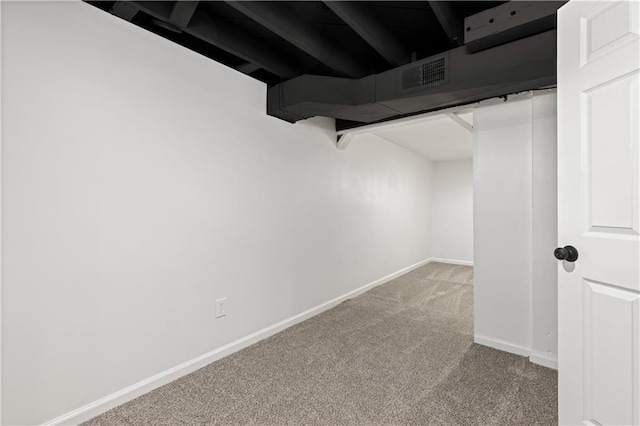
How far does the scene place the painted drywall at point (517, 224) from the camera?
86.2 inches

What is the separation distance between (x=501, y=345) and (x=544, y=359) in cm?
30

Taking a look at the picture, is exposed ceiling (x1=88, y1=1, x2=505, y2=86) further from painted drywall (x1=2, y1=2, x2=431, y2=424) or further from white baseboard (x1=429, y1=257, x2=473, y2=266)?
white baseboard (x1=429, y1=257, x2=473, y2=266)

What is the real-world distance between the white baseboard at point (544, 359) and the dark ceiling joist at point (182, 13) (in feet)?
10.9

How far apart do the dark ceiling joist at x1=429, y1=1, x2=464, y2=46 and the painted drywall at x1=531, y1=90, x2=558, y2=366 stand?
31.3 inches

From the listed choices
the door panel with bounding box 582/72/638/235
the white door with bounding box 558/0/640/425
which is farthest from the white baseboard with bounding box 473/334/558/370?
the door panel with bounding box 582/72/638/235

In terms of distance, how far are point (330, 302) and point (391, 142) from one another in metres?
2.77

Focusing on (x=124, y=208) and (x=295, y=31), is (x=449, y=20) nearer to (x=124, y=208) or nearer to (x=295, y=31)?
(x=295, y=31)

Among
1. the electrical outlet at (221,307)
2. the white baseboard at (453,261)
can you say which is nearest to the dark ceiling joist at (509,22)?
the electrical outlet at (221,307)

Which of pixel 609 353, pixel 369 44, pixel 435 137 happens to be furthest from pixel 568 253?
pixel 435 137

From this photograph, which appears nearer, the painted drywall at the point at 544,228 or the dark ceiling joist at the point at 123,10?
the dark ceiling joist at the point at 123,10

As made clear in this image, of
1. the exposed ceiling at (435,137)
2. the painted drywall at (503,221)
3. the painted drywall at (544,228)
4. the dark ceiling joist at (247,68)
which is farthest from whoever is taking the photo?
the exposed ceiling at (435,137)

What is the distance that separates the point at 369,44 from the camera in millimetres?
2146

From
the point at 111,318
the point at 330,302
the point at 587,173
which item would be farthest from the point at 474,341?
the point at 111,318

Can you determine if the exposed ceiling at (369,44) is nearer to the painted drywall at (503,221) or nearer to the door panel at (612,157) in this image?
the painted drywall at (503,221)
